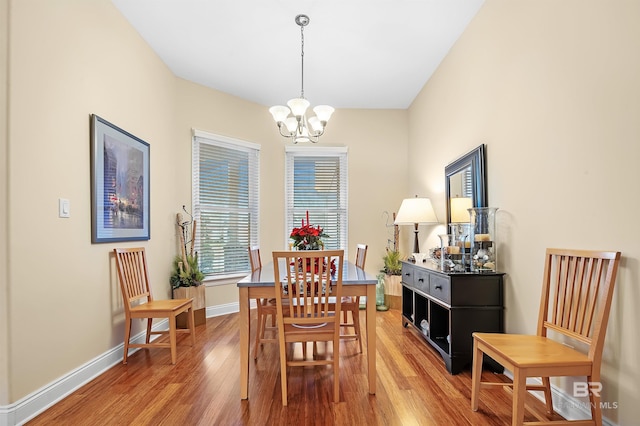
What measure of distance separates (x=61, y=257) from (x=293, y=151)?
11.1 ft

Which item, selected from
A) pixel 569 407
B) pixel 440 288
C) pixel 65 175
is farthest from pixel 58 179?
pixel 569 407

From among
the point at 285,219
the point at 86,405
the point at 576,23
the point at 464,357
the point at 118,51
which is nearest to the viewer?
the point at 576,23

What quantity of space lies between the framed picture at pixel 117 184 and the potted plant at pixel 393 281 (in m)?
3.01

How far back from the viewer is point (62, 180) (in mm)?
2346

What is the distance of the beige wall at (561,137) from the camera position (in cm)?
163

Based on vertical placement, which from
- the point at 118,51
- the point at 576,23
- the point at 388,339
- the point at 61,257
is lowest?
the point at 388,339

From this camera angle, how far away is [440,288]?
2.75 metres

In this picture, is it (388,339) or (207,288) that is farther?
(207,288)

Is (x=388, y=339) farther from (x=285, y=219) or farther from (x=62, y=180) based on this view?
(x=62, y=180)

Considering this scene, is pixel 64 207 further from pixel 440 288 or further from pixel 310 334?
pixel 440 288

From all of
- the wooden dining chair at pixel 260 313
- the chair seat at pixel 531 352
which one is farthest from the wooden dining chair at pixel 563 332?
the wooden dining chair at pixel 260 313

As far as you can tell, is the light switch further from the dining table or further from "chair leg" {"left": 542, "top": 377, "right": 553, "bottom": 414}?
"chair leg" {"left": 542, "top": 377, "right": 553, "bottom": 414}

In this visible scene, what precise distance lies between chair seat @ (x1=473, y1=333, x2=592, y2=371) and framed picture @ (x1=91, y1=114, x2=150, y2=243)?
2813 millimetres

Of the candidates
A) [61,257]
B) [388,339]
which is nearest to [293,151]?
[388,339]
